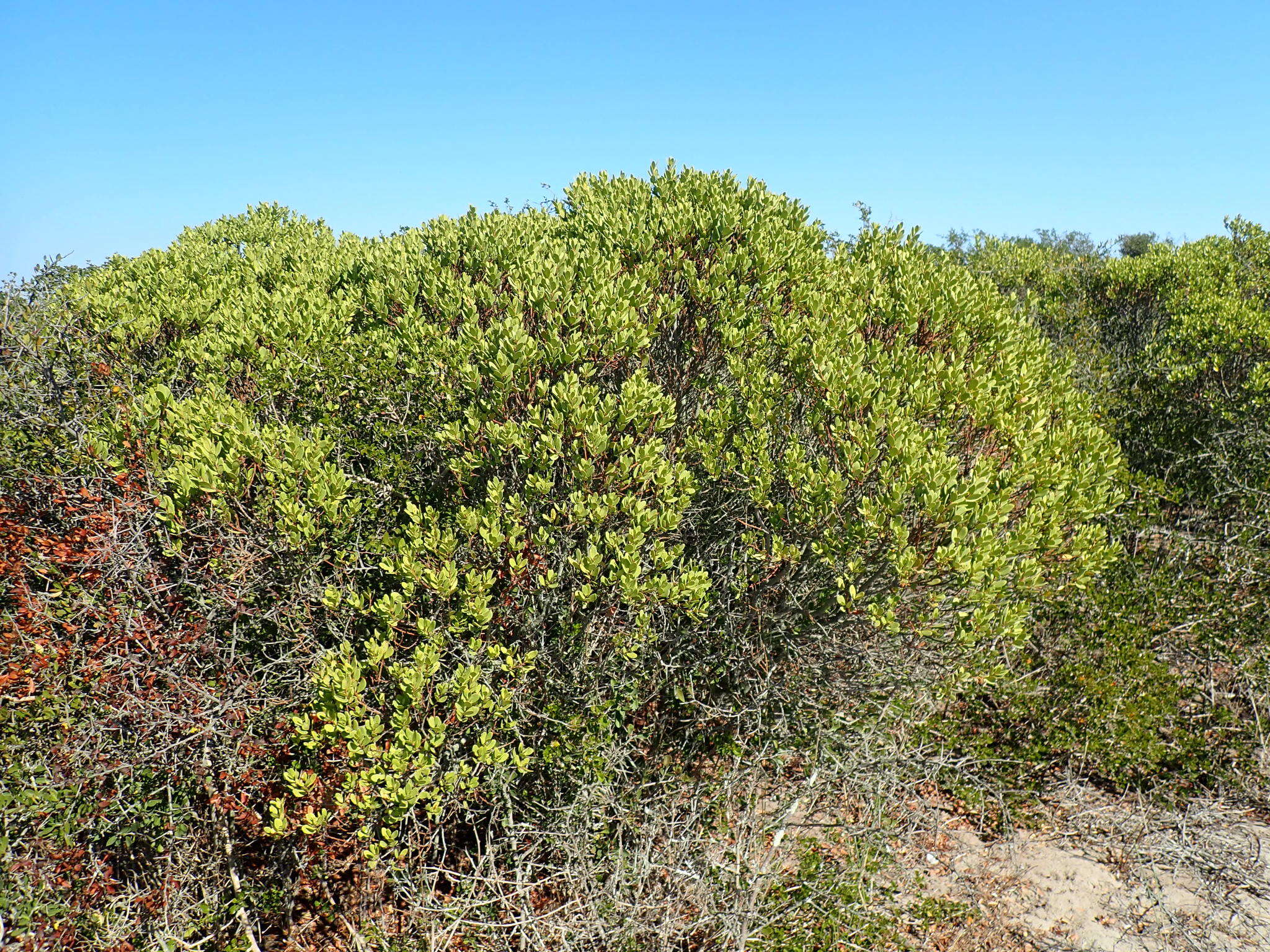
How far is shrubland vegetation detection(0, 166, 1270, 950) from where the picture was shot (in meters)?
4.86

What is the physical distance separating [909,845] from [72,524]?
781 cm

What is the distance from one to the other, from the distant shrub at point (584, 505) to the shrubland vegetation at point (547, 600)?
0.04m

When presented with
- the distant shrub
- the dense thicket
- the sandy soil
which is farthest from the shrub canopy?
the sandy soil

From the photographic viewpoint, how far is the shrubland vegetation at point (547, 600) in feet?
16.0

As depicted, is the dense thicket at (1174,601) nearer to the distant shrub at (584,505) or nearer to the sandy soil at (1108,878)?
the sandy soil at (1108,878)

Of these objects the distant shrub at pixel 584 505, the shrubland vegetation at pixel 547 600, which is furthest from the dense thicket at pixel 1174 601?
the distant shrub at pixel 584 505

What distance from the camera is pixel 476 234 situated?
765 cm

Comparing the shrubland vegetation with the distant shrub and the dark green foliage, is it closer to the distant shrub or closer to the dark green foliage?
the distant shrub

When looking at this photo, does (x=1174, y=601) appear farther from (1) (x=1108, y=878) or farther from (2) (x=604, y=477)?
(2) (x=604, y=477)

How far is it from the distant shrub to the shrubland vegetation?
0.04m

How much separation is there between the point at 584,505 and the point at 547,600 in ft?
2.67

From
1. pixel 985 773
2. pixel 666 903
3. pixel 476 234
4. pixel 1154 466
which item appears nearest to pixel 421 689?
pixel 666 903

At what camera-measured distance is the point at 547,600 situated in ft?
17.2

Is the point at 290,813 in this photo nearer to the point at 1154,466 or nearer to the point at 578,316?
the point at 578,316
